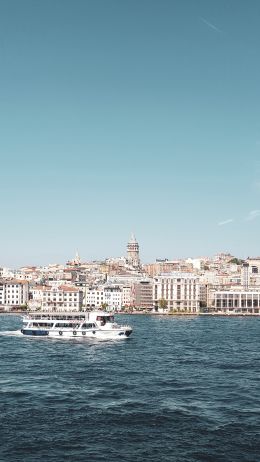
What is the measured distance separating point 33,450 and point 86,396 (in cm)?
1054

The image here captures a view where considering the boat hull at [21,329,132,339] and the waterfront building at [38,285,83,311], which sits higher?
the waterfront building at [38,285,83,311]

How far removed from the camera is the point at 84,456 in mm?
24000

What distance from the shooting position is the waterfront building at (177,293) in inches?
6560

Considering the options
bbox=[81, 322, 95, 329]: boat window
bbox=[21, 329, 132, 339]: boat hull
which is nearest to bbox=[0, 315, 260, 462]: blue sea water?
bbox=[21, 329, 132, 339]: boat hull

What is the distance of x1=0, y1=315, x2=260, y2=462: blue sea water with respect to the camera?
981 inches

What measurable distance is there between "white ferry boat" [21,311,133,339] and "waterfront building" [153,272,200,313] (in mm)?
91923

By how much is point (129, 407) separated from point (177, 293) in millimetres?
137200

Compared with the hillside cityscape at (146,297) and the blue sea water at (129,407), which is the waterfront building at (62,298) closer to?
the hillside cityscape at (146,297)

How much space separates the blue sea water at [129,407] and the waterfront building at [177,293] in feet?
360

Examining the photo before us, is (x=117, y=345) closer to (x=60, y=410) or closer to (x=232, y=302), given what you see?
(x=60, y=410)

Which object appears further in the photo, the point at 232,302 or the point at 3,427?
the point at 232,302

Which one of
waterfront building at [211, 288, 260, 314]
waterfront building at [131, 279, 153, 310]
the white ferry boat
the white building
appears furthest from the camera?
waterfront building at [131, 279, 153, 310]

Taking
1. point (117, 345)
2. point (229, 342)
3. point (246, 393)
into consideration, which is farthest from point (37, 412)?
point (229, 342)

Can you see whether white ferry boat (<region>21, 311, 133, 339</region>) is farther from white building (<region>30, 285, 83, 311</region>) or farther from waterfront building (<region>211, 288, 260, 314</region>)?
waterfront building (<region>211, 288, 260, 314</region>)
